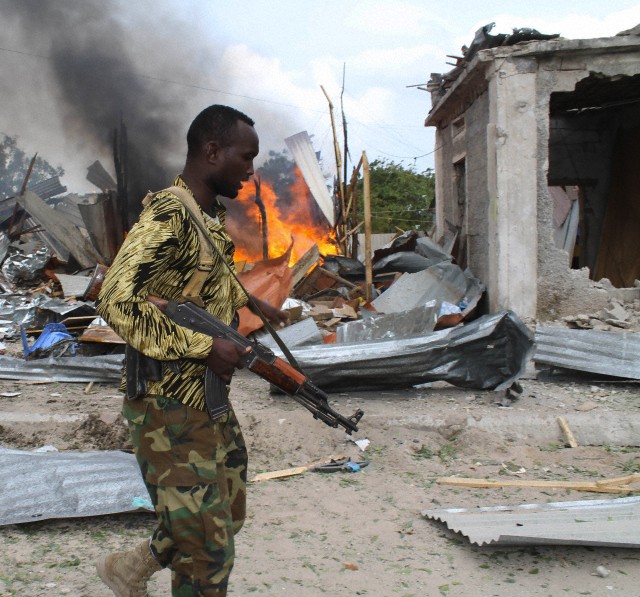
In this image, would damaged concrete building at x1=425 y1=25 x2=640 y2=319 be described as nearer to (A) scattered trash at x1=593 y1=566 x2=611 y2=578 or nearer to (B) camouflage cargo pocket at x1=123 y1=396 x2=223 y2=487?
(A) scattered trash at x1=593 y1=566 x2=611 y2=578

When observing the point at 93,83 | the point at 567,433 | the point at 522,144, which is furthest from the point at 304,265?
the point at 93,83

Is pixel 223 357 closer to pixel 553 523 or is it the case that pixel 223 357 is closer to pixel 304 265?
pixel 553 523

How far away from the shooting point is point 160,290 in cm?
185

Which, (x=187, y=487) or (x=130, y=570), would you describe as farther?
(x=130, y=570)

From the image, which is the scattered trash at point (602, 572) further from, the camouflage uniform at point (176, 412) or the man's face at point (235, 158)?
the man's face at point (235, 158)

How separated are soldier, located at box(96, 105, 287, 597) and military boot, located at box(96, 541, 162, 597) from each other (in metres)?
0.10

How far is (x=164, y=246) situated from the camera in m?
1.75

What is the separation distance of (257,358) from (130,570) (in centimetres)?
94

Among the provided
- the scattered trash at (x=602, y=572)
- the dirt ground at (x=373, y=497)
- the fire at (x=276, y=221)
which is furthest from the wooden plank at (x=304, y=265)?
the scattered trash at (x=602, y=572)

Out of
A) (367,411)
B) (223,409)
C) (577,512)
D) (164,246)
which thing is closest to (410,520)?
(577,512)

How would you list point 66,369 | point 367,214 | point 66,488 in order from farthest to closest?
1. point 367,214
2. point 66,369
3. point 66,488

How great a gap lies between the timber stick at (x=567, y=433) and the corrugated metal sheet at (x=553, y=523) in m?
1.15

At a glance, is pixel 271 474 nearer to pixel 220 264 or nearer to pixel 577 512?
pixel 577 512

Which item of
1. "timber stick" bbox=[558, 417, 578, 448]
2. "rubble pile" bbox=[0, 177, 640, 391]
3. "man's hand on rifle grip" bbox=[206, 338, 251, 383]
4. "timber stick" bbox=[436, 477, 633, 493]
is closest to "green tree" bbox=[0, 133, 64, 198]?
"rubble pile" bbox=[0, 177, 640, 391]
